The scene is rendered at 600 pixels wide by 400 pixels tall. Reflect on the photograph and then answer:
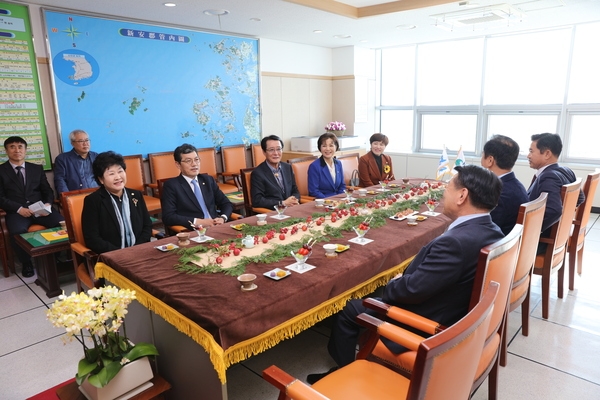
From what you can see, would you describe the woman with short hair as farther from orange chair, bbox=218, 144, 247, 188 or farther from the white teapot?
the white teapot

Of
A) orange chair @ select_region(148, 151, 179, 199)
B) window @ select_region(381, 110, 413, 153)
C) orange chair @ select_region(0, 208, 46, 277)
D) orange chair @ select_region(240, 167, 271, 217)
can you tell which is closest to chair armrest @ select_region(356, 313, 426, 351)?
orange chair @ select_region(240, 167, 271, 217)

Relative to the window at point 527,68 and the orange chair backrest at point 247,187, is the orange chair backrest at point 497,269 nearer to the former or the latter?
the orange chair backrest at point 247,187

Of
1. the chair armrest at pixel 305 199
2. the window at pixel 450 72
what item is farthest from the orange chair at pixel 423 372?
the window at pixel 450 72

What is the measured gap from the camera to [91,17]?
14.6 ft

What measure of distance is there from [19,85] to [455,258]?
4479 millimetres

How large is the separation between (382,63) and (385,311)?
6.90 meters

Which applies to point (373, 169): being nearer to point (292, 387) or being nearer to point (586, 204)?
point (586, 204)

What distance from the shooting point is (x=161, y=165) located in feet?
16.8

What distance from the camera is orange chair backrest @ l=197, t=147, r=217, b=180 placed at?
17.9ft

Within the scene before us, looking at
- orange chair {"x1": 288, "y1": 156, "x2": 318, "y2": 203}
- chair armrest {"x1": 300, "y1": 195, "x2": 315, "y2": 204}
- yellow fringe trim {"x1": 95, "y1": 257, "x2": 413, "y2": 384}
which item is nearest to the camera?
yellow fringe trim {"x1": 95, "y1": 257, "x2": 413, "y2": 384}

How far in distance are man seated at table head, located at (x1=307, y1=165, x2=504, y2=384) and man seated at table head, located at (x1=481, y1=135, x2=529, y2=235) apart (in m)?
0.94

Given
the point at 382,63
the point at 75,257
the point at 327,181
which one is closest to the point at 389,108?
the point at 382,63

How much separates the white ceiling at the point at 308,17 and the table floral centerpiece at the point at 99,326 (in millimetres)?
3488

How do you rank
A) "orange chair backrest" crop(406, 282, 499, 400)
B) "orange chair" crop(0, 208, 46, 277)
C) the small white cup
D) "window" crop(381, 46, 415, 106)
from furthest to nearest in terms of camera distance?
"window" crop(381, 46, 415, 106), "orange chair" crop(0, 208, 46, 277), the small white cup, "orange chair backrest" crop(406, 282, 499, 400)
